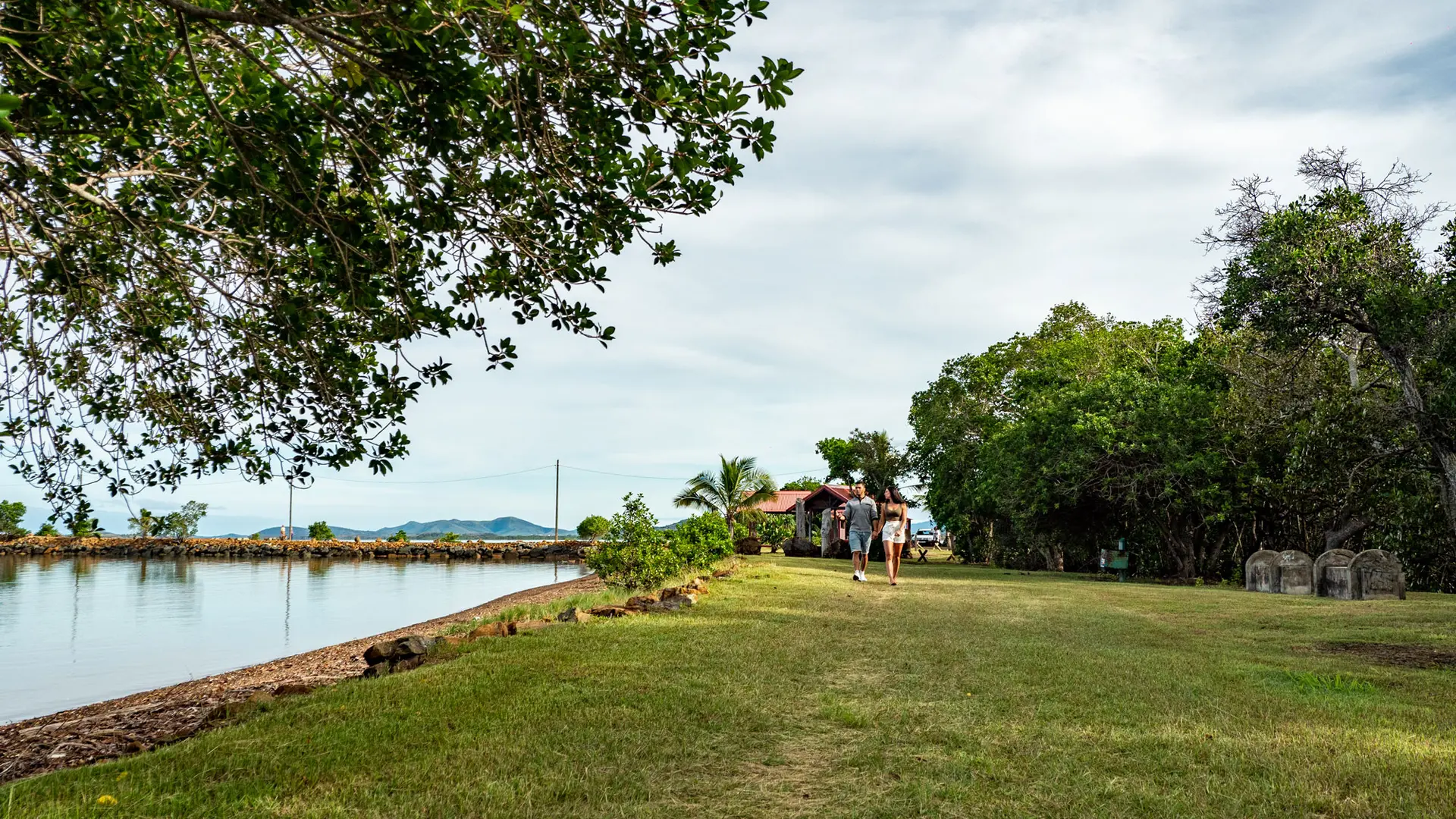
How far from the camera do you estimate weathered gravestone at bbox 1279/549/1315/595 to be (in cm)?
1552

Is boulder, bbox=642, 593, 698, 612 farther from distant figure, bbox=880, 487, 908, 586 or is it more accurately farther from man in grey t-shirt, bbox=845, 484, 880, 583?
man in grey t-shirt, bbox=845, 484, 880, 583

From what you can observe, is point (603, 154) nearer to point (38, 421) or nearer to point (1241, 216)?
point (38, 421)

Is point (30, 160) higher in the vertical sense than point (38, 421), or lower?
higher

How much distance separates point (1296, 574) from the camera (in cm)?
1566

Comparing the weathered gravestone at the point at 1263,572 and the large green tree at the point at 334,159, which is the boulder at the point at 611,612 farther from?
the weathered gravestone at the point at 1263,572

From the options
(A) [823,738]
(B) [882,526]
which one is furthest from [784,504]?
(A) [823,738]

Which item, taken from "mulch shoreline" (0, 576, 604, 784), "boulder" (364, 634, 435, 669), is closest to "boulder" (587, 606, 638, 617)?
"mulch shoreline" (0, 576, 604, 784)

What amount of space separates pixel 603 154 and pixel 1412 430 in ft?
45.0

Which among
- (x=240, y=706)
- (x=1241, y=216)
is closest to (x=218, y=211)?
(x=240, y=706)

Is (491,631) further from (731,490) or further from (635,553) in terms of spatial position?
(731,490)

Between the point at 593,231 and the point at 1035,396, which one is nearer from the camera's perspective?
the point at 593,231

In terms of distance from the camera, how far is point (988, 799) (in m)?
3.67

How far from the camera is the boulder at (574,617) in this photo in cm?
927

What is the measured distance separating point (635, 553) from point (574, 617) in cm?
584
